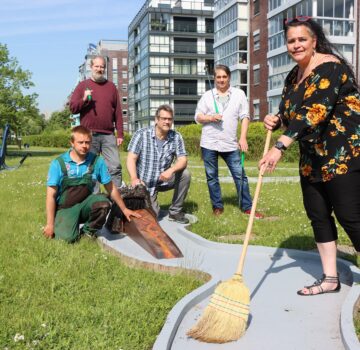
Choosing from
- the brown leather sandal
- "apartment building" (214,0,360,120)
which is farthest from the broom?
"apartment building" (214,0,360,120)

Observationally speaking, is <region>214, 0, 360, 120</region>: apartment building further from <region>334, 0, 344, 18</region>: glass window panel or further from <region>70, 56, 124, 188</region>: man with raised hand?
<region>70, 56, 124, 188</region>: man with raised hand

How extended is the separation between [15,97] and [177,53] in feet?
139

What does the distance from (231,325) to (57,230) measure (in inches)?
115

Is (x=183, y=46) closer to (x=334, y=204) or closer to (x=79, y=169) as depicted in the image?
(x=79, y=169)

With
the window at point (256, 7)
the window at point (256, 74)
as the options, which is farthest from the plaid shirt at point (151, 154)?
the window at point (256, 7)

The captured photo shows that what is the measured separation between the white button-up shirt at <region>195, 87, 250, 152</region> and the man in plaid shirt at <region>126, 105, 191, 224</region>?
565 millimetres

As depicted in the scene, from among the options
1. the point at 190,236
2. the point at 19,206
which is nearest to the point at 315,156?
the point at 190,236

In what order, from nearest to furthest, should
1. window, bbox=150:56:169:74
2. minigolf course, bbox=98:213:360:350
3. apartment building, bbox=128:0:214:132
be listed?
minigolf course, bbox=98:213:360:350
apartment building, bbox=128:0:214:132
window, bbox=150:56:169:74

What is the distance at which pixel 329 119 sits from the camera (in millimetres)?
3713

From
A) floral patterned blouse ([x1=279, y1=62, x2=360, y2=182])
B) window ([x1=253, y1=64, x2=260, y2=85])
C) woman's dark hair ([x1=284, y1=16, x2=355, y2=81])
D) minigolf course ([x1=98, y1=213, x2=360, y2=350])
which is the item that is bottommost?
minigolf course ([x1=98, y1=213, x2=360, y2=350])

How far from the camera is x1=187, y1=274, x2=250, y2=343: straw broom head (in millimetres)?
3250

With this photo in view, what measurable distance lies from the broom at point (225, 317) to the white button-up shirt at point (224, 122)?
3886 mm

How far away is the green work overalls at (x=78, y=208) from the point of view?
18.4 ft

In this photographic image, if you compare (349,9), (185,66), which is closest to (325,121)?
(349,9)
